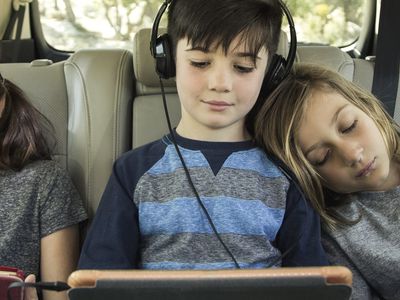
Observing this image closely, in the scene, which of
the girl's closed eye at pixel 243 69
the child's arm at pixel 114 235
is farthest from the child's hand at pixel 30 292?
the girl's closed eye at pixel 243 69

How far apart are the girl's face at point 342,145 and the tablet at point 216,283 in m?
0.55

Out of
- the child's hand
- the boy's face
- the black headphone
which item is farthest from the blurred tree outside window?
Result: the child's hand

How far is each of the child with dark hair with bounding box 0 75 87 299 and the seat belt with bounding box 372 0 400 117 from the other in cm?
88

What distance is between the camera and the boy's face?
1.06 meters

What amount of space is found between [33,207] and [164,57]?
18.3 inches

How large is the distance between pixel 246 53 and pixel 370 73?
70 centimetres

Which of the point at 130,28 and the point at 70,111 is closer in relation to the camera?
the point at 70,111

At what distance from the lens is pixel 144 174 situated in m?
1.13

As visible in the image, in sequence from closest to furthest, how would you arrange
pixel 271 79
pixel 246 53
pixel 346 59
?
pixel 246 53
pixel 271 79
pixel 346 59

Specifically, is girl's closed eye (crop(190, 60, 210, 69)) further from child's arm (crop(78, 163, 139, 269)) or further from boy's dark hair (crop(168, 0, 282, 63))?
child's arm (crop(78, 163, 139, 269))

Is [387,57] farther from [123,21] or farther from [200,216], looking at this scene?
[123,21]

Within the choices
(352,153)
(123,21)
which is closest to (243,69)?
(352,153)

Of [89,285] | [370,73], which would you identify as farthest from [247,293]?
[370,73]

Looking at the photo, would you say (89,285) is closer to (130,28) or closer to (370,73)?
(370,73)
